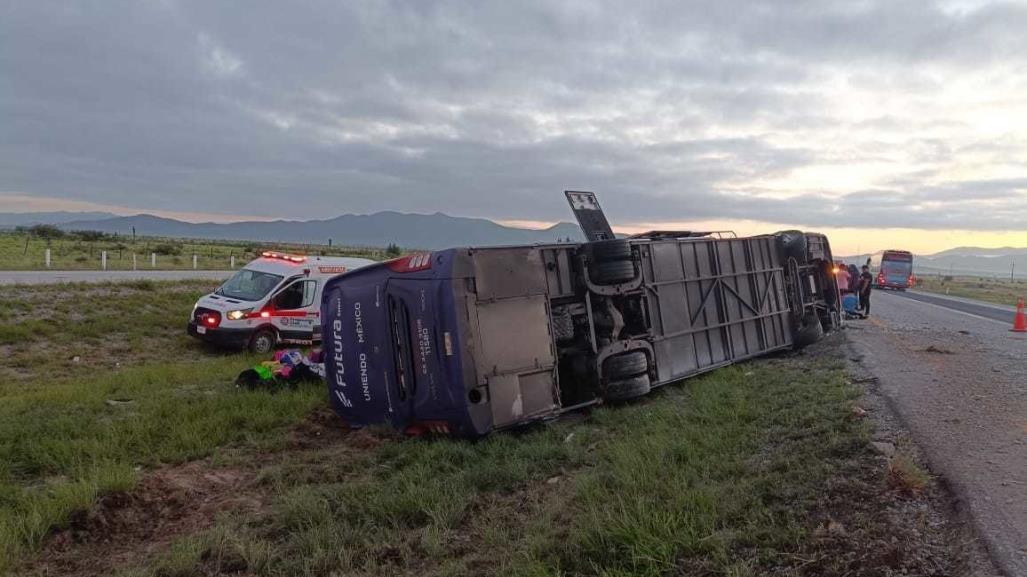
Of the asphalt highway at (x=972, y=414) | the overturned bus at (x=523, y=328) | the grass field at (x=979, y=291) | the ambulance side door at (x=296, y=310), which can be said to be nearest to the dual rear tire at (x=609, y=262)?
the overturned bus at (x=523, y=328)

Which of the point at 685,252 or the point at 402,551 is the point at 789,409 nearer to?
the point at 685,252

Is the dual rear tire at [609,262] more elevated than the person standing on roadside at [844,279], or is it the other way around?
the dual rear tire at [609,262]

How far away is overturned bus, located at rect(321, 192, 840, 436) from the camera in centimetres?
634

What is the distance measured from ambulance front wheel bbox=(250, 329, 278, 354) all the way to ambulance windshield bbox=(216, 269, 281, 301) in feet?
2.42

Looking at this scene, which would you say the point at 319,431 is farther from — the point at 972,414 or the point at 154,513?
the point at 972,414

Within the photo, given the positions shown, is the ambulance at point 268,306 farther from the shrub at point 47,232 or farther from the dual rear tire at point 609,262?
the shrub at point 47,232

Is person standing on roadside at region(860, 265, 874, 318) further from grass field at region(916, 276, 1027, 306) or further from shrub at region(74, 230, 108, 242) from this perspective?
shrub at region(74, 230, 108, 242)

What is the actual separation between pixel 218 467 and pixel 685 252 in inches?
249

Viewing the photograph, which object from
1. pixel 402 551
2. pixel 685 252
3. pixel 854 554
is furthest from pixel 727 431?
pixel 685 252

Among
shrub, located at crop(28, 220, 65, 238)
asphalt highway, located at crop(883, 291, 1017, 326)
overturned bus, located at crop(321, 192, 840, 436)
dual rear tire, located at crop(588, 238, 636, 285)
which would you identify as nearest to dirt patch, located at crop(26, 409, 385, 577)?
overturned bus, located at crop(321, 192, 840, 436)

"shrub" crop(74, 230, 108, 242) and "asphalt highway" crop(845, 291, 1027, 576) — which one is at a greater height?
"shrub" crop(74, 230, 108, 242)

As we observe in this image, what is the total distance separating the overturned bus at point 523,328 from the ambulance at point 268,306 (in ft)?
21.8

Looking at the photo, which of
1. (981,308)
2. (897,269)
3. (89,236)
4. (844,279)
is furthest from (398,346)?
(89,236)

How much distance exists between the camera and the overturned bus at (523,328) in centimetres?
634
